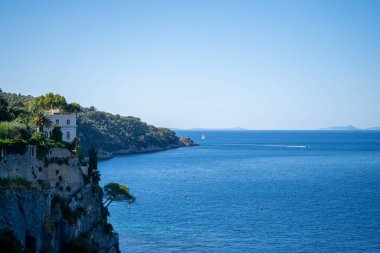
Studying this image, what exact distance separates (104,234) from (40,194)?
41.4 ft

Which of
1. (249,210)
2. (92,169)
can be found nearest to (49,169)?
(92,169)

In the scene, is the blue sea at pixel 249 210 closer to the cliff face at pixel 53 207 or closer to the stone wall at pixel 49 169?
the cliff face at pixel 53 207

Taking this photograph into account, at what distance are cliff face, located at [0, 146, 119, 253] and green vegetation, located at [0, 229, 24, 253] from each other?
0.49 meters

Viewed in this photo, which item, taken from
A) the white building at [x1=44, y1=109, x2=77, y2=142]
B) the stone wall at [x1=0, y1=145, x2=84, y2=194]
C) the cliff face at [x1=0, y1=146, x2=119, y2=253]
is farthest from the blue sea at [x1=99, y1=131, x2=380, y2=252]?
the white building at [x1=44, y1=109, x2=77, y2=142]

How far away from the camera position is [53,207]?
4188cm

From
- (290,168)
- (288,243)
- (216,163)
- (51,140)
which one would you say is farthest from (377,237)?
(216,163)

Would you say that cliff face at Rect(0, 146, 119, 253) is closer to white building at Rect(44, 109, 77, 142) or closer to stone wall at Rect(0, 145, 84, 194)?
stone wall at Rect(0, 145, 84, 194)

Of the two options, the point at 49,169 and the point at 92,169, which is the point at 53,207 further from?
the point at 92,169

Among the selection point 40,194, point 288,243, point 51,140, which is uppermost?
point 51,140

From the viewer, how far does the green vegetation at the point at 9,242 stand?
108ft

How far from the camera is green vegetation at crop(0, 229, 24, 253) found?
32.9m

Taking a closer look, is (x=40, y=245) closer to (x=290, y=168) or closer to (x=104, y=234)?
(x=104, y=234)

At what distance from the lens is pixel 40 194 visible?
3922 cm

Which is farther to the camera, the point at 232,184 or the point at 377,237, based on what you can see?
the point at 232,184
